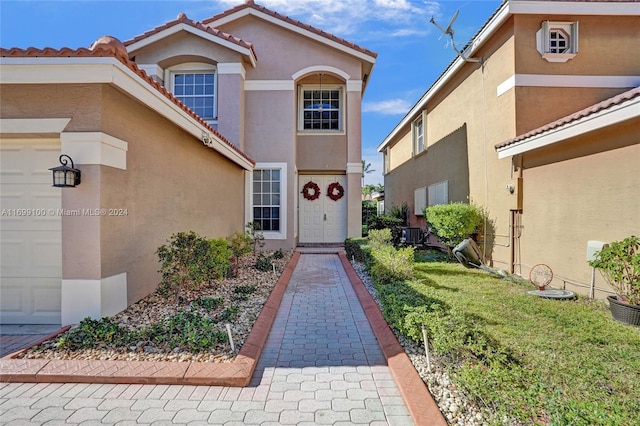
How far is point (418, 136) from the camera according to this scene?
A: 15.6 m

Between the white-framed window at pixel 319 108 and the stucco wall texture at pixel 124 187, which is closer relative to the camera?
the stucco wall texture at pixel 124 187

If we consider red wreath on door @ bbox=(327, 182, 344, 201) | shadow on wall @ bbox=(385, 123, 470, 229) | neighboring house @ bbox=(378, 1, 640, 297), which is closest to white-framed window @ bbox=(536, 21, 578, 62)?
neighboring house @ bbox=(378, 1, 640, 297)

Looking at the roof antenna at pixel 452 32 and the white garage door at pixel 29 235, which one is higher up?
the roof antenna at pixel 452 32

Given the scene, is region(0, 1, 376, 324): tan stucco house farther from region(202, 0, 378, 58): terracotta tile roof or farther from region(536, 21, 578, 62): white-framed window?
region(536, 21, 578, 62): white-framed window

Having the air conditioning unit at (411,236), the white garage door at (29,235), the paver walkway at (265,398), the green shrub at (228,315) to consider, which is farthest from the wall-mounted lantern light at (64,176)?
the air conditioning unit at (411,236)

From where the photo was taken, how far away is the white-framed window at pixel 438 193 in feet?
39.1

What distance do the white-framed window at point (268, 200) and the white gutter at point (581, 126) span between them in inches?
299

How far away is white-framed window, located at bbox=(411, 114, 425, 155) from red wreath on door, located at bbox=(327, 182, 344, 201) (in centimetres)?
461

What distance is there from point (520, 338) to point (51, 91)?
706cm

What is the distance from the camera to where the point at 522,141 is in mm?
7285

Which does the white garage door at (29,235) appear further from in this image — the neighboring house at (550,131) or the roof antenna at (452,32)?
the roof antenna at (452,32)

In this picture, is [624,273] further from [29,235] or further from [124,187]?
[29,235]

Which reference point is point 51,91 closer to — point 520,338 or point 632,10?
point 520,338

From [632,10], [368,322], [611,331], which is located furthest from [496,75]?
[368,322]
